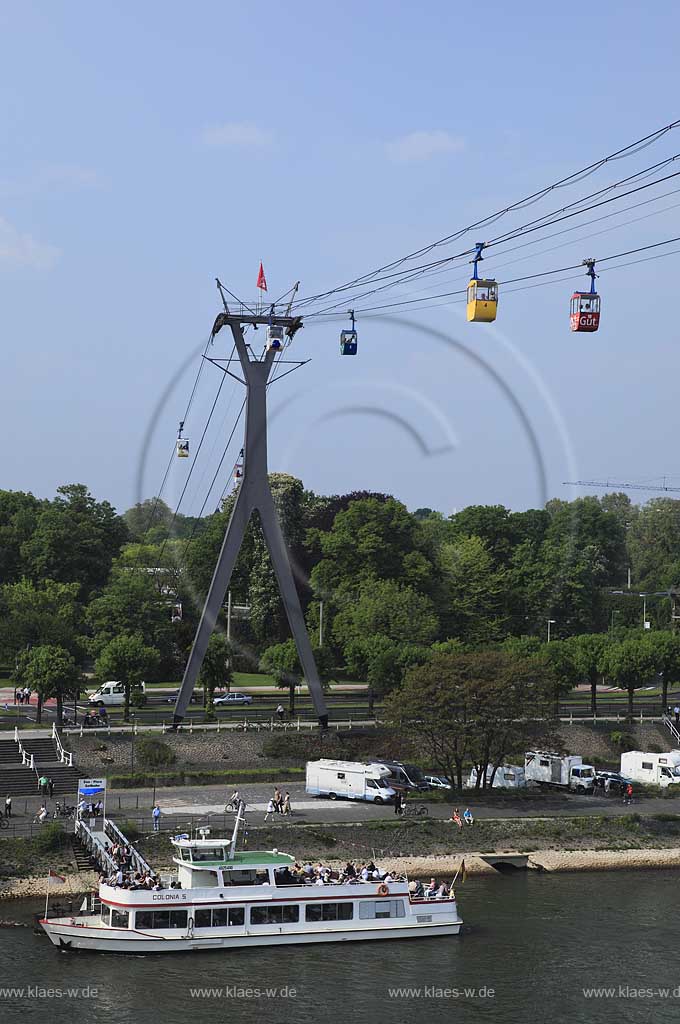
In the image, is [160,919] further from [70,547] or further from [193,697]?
[70,547]

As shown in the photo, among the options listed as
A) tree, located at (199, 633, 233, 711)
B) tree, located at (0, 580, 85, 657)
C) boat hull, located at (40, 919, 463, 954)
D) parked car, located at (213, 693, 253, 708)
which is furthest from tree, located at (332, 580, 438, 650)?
boat hull, located at (40, 919, 463, 954)

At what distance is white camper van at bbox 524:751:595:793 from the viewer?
71688 mm

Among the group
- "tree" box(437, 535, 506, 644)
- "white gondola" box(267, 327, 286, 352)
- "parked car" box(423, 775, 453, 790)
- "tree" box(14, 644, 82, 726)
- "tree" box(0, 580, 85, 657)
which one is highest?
"white gondola" box(267, 327, 286, 352)

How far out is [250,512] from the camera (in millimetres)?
76500

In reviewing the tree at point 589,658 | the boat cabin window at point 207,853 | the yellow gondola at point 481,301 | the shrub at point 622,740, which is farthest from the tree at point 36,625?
the yellow gondola at point 481,301

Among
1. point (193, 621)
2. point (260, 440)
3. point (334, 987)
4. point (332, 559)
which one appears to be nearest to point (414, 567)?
point (332, 559)

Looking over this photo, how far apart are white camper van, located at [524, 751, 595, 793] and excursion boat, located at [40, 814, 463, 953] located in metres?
22.6

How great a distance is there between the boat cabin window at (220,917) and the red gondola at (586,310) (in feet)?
80.0

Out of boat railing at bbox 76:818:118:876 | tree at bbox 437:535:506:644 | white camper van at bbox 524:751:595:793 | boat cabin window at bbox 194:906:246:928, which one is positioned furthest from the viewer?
tree at bbox 437:535:506:644

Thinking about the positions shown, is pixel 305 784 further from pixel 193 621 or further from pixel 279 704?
pixel 193 621

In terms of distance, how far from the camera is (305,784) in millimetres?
71125

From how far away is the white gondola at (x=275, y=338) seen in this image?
233 ft

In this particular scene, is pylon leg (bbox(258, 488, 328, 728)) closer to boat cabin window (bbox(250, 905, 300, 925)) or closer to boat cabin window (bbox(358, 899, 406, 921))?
boat cabin window (bbox(358, 899, 406, 921))

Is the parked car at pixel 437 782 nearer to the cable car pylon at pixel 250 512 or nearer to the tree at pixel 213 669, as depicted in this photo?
the cable car pylon at pixel 250 512
